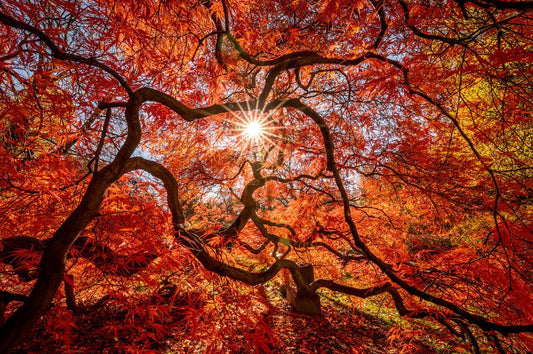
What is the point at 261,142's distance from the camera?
3.97 metres

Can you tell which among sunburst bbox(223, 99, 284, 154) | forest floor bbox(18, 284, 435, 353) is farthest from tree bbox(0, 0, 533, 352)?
forest floor bbox(18, 284, 435, 353)

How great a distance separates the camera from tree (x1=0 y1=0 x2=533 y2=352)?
1688 mm

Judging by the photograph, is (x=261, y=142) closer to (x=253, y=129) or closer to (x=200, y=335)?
(x=253, y=129)

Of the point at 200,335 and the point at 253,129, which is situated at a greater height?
the point at 253,129

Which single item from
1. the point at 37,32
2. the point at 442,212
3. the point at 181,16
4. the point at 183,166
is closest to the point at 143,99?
the point at 37,32

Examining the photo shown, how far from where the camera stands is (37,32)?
137 centimetres

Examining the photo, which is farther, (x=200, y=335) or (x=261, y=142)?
(x=261, y=142)

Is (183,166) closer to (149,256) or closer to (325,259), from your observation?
(149,256)

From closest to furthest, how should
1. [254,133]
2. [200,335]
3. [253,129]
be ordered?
[200,335], [253,129], [254,133]

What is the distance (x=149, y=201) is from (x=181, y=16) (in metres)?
2.04

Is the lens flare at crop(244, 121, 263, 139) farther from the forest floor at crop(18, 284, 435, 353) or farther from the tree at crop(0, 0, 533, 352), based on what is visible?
the forest floor at crop(18, 284, 435, 353)

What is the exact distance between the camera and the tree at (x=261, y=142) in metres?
1.69

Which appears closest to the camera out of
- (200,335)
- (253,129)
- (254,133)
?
(200,335)

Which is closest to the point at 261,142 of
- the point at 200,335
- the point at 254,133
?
the point at 254,133
